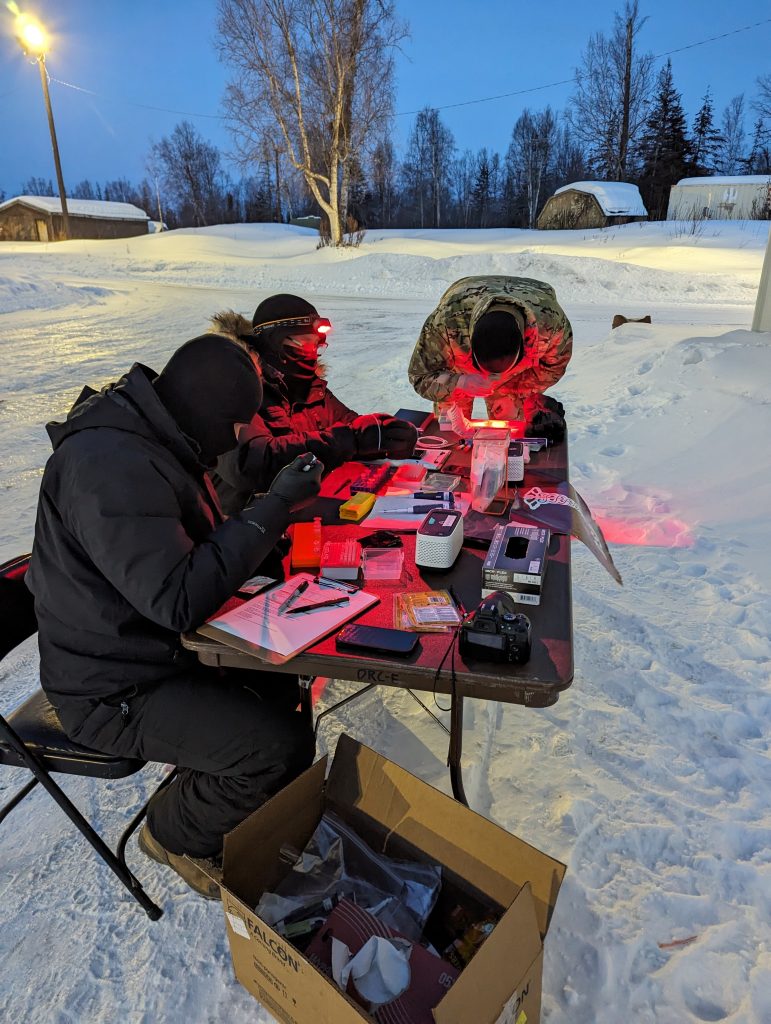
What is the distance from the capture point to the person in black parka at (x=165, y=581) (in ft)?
4.75

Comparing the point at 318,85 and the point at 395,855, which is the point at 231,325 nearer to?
the point at 395,855

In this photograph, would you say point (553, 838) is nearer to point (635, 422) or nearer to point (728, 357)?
point (635, 422)

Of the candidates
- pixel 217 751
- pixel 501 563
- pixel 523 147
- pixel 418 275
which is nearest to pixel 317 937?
pixel 217 751

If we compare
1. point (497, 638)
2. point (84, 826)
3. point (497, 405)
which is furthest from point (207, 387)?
point (497, 405)

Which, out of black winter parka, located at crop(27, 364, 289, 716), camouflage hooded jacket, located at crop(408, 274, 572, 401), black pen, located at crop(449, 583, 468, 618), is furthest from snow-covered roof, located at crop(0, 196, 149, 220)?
black pen, located at crop(449, 583, 468, 618)

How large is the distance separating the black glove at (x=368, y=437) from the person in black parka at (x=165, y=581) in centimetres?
106

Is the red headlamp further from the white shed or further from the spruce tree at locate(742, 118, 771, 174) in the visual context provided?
the spruce tree at locate(742, 118, 771, 174)

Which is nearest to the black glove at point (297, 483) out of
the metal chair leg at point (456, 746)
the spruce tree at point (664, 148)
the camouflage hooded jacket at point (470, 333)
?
the metal chair leg at point (456, 746)

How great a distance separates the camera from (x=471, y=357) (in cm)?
Answer: 355

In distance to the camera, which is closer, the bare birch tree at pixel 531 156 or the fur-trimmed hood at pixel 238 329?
the fur-trimmed hood at pixel 238 329

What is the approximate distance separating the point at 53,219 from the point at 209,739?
3777 cm

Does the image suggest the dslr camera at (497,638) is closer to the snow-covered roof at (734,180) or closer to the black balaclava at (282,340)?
the black balaclava at (282,340)

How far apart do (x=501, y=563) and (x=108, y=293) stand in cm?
1424

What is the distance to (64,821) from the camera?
2.09 meters
